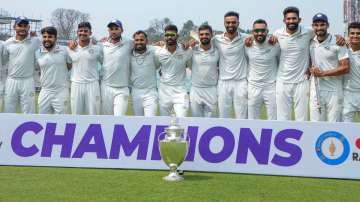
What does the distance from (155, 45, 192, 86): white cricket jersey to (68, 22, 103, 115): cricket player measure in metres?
1.18

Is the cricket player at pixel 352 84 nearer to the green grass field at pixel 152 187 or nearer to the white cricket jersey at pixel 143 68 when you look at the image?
the green grass field at pixel 152 187

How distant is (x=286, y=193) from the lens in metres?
6.41

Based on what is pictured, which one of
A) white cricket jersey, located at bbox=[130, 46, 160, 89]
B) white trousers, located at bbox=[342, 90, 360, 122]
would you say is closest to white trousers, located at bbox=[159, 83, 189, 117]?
white cricket jersey, located at bbox=[130, 46, 160, 89]

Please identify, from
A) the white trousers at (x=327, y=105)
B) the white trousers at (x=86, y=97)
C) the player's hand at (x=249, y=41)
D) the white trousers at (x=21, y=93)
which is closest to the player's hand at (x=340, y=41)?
the white trousers at (x=327, y=105)

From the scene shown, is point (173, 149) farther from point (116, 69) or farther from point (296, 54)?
point (296, 54)

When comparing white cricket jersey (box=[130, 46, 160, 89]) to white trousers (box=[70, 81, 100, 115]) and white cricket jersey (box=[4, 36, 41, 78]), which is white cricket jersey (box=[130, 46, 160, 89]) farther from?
white cricket jersey (box=[4, 36, 41, 78])

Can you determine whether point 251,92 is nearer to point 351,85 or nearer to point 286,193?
point 351,85

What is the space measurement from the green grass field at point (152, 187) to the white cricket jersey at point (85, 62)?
2.15 m

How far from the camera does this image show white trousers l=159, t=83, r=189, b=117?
9062 millimetres

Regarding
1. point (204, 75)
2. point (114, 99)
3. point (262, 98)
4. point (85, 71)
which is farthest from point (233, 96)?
point (85, 71)

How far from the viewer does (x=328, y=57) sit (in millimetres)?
8500

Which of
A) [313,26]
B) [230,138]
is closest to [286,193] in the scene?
[230,138]

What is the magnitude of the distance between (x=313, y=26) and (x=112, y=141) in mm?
3935

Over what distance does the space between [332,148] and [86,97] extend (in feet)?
14.8
